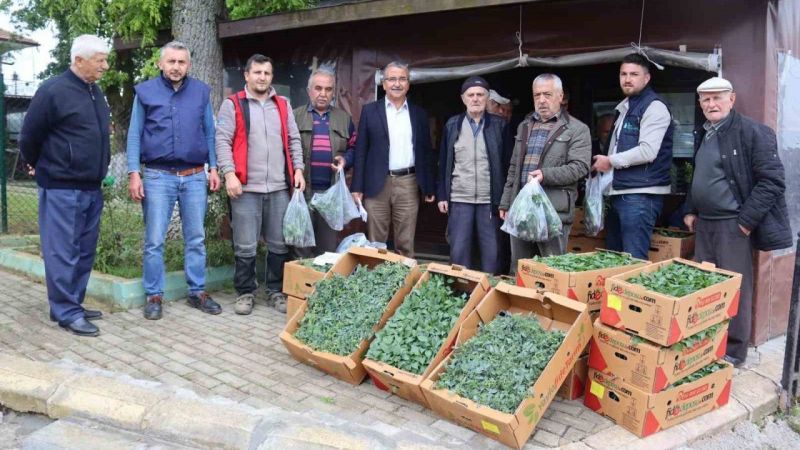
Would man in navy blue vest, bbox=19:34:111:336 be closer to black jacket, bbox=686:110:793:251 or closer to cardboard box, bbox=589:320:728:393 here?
cardboard box, bbox=589:320:728:393

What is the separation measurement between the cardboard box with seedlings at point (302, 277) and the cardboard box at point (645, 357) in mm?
2003

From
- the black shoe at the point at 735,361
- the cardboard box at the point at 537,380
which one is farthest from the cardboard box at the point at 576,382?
the black shoe at the point at 735,361

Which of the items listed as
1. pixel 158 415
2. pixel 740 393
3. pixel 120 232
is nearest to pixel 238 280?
pixel 120 232

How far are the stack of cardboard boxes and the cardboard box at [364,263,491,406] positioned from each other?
721 mm

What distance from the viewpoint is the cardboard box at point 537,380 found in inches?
117

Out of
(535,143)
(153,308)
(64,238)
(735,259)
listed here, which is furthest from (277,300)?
(735,259)

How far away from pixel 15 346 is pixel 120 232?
2010 mm

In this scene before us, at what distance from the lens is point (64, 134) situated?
4430mm

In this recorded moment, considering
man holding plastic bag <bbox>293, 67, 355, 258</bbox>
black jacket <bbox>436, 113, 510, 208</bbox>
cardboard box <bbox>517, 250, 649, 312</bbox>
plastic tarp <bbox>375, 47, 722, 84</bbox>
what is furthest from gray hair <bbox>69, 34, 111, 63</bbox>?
cardboard box <bbox>517, 250, 649, 312</bbox>

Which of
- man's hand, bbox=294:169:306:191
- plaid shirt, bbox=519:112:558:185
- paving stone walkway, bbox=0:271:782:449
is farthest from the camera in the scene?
man's hand, bbox=294:169:306:191

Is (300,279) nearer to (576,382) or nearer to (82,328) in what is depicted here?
(82,328)

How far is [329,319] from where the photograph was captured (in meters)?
4.02

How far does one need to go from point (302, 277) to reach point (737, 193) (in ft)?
10.2

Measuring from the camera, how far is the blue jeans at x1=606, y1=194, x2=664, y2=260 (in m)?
4.54
